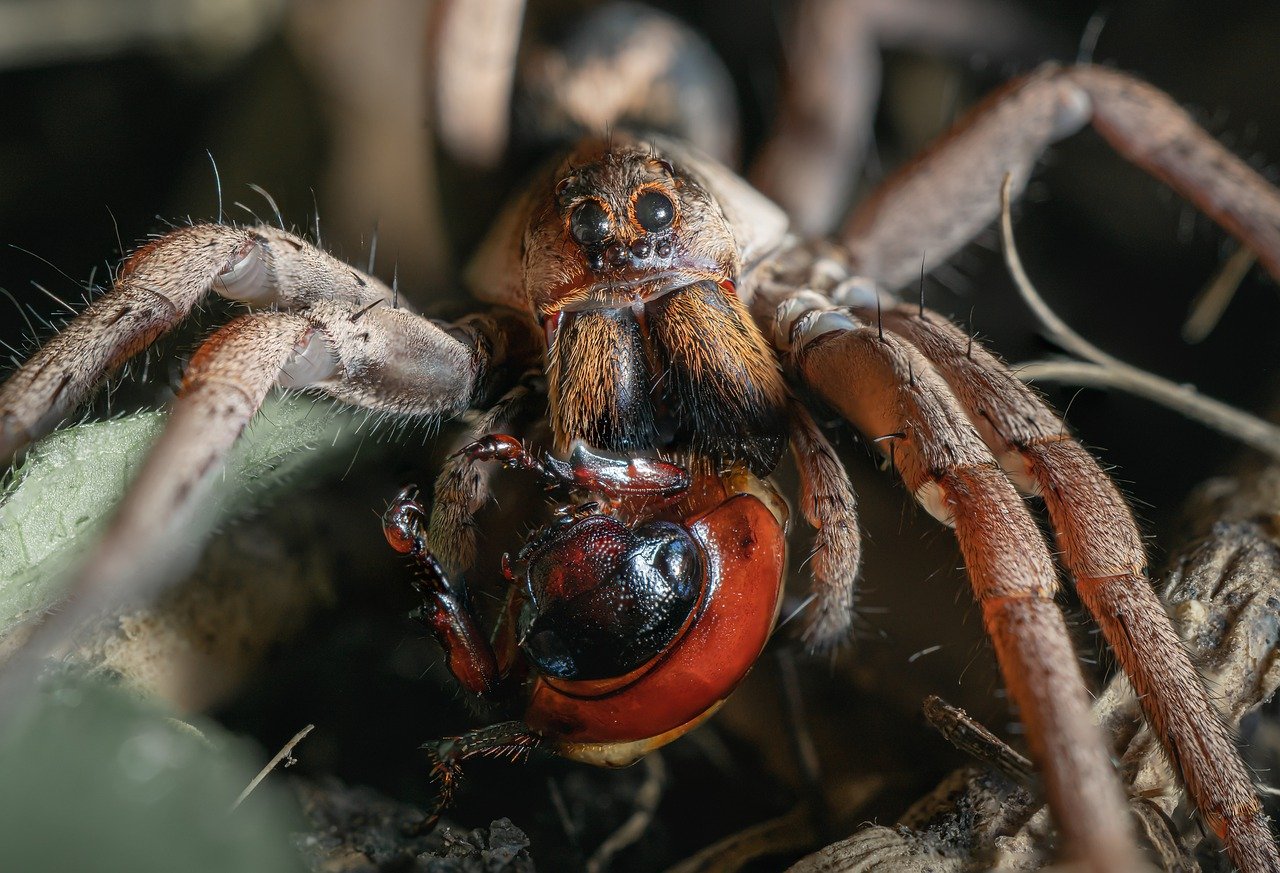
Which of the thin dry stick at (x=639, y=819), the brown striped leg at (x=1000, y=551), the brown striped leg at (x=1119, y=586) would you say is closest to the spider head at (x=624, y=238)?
Answer: the brown striped leg at (x=1000, y=551)

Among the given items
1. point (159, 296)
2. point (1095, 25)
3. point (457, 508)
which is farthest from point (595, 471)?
point (1095, 25)

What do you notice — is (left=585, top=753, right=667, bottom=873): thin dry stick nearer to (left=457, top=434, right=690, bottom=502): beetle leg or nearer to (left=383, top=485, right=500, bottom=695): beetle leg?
(left=383, top=485, right=500, bottom=695): beetle leg

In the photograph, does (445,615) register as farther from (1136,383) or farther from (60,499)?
(1136,383)

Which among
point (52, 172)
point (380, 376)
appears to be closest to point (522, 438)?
point (380, 376)

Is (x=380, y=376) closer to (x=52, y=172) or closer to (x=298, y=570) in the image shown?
(x=298, y=570)

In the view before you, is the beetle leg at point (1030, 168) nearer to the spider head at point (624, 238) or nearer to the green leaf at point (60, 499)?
the spider head at point (624, 238)

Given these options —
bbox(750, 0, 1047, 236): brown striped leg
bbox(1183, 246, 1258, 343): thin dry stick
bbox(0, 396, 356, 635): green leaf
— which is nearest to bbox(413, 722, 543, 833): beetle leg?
bbox(0, 396, 356, 635): green leaf
